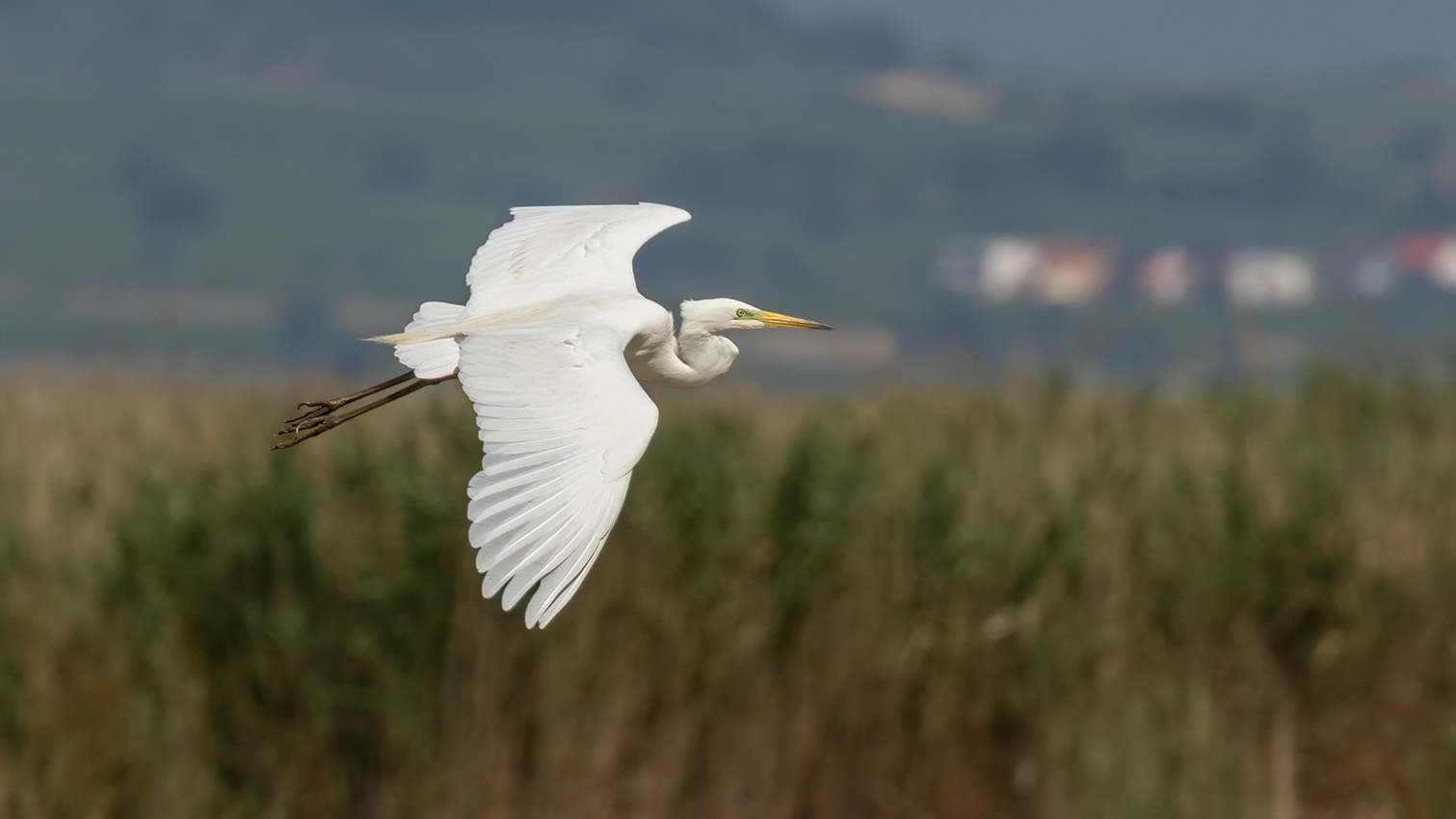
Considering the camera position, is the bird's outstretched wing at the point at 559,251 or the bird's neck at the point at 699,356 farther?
the bird's outstretched wing at the point at 559,251

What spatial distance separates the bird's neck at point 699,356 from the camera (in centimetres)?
224

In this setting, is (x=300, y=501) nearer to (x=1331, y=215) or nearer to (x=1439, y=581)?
(x=1439, y=581)

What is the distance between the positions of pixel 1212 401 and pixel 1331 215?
142167mm

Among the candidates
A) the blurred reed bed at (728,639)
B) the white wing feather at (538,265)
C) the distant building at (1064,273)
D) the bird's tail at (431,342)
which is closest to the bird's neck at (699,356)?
the white wing feather at (538,265)

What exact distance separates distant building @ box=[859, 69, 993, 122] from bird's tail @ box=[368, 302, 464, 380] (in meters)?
166

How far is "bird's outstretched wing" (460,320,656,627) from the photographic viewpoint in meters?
1.82

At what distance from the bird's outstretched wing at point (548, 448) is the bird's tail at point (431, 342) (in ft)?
0.61

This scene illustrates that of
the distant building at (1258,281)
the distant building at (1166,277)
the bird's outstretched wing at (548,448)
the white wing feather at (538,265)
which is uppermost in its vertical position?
the distant building at (1258,281)

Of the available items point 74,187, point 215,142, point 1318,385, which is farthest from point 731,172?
point 1318,385

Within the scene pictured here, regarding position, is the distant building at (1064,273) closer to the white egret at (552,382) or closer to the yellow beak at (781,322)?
the yellow beak at (781,322)

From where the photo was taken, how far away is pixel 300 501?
505 cm

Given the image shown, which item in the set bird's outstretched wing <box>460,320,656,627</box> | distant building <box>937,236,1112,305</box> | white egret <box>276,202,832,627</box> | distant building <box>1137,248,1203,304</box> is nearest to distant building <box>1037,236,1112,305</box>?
distant building <box>937,236,1112,305</box>

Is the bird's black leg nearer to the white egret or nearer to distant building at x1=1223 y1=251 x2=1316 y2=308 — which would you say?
the white egret

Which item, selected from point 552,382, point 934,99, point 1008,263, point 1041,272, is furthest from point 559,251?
point 934,99
